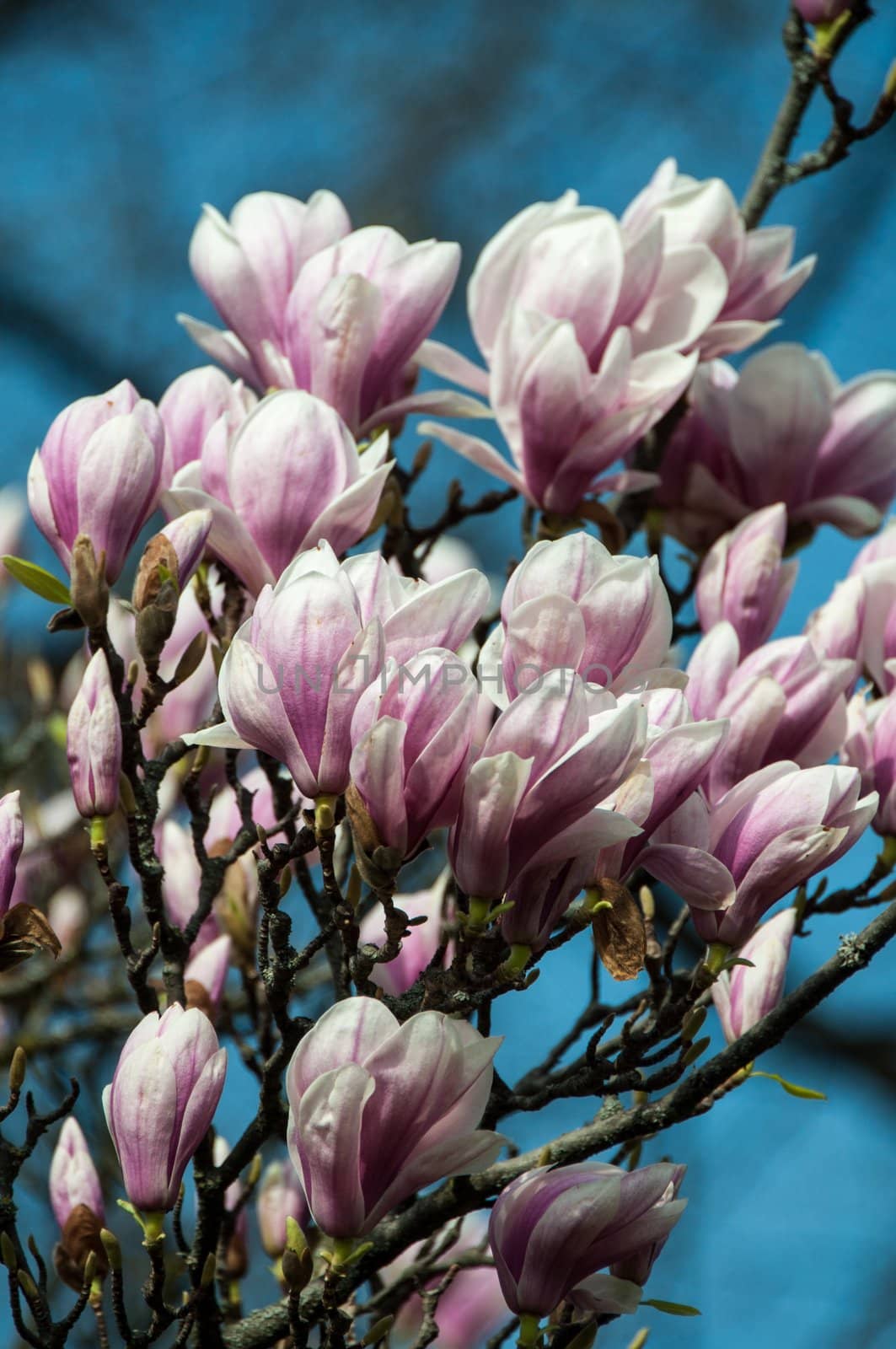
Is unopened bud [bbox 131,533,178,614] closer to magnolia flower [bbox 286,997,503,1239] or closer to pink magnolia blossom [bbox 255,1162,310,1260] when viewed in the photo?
magnolia flower [bbox 286,997,503,1239]

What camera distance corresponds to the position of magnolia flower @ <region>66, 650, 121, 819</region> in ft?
2.61

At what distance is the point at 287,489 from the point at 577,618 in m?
0.21

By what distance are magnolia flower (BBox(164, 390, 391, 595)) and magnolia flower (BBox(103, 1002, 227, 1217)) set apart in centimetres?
26

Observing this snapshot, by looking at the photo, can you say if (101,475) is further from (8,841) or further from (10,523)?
(10,523)

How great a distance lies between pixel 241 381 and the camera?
3.35ft

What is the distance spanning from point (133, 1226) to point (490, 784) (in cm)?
149

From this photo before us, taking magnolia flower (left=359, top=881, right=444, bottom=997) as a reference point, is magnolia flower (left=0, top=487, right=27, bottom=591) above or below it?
above

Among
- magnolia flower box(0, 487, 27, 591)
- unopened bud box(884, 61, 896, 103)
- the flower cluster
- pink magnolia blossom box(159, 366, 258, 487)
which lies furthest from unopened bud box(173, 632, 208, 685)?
magnolia flower box(0, 487, 27, 591)

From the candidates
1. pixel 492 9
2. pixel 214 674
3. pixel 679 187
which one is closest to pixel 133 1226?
pixel 214 674

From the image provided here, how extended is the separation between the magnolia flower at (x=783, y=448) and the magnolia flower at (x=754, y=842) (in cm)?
40

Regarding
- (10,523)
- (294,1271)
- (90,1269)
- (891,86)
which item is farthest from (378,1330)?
(10,523)

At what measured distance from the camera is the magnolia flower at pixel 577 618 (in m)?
0.70

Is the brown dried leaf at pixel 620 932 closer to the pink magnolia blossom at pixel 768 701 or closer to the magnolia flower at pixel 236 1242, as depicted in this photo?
the pink magnolia blossom at pixel 768 701

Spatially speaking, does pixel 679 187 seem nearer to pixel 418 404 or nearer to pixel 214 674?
pixel 418 404
